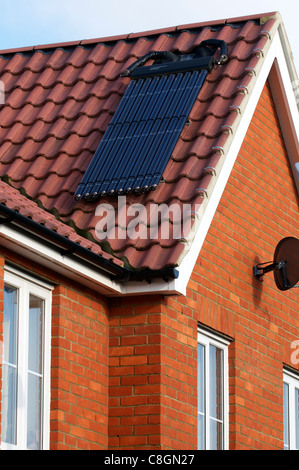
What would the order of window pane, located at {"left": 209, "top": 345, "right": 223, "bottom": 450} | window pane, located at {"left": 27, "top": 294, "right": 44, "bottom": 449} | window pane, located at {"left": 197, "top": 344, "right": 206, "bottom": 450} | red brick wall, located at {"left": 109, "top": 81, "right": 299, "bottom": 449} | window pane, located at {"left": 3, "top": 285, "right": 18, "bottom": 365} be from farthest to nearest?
window pane, located at {"left": 209, "top": 345, "right": 223, "bottom": 450}, window pane, located at {"left": 197, "top": 344, "right": 206, "bottom": 450}, red brick wall, located at {"left": 109, "top": 81, "right": 299, "bottom": 449}, window pane, located at {"left": 27, "top": 294, "right": 44, "bottom": 449}, window pane, located at {"left": 3, "top": 285, "right": 18, "bottom": 365}

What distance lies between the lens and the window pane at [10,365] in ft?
29.6

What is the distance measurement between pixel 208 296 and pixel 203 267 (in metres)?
0.29

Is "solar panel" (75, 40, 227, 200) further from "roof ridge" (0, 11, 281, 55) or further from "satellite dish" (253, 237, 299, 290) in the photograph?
"satellite dish" (253, 237, 299, 290)

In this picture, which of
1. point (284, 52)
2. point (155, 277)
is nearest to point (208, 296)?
point (155, 277)

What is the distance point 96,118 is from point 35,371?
3.69 metres

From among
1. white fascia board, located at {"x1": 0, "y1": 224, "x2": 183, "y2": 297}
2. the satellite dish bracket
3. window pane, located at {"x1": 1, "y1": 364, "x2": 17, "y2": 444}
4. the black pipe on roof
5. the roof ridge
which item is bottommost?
window pane, located at {"x1": 1, "y1": 364, "x2": 17, "y2": 444}

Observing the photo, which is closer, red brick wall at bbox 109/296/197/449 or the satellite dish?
red brick wall at bbox 109/296/197/449

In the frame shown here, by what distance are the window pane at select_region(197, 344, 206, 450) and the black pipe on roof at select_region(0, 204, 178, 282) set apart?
57.3 inches

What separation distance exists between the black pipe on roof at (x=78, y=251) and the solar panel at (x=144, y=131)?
123 centimetres

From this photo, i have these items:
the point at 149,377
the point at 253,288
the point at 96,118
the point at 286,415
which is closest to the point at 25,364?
the point at 149,377

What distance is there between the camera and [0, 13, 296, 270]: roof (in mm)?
10664

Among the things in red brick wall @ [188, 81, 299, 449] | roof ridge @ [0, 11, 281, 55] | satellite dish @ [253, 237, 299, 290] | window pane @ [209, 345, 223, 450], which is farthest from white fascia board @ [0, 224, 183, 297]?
roof ridge @ [0, 11, 281, 55]

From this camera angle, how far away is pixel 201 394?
11055 millimetres

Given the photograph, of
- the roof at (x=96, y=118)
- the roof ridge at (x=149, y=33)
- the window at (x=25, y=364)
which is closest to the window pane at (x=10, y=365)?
the window at (x=25, y=364)
